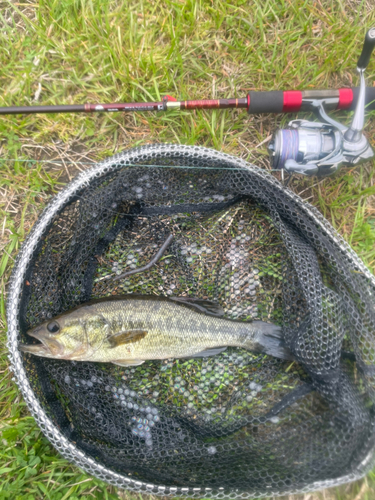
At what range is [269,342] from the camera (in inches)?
108

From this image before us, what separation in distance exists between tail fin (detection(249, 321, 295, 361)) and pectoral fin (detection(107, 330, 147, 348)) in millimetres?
867

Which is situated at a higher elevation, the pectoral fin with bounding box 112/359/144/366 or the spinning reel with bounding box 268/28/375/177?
the spinning reel with bounding box 268/28/375/177

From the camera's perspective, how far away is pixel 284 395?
271cm

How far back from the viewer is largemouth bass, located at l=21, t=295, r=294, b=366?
8.59ft

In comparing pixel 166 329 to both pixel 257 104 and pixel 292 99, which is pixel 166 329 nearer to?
pixel 257 104

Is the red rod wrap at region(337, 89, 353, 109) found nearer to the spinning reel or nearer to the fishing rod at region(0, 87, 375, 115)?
the fishing rod at region(0, 87, 375, 115)

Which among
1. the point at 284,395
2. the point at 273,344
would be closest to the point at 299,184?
the point at 273,344

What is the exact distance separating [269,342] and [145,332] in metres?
0.95

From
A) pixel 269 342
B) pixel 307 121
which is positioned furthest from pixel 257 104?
pixel 269 342

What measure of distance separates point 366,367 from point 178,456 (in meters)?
1.50

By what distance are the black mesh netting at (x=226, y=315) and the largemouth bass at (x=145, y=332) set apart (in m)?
0.18

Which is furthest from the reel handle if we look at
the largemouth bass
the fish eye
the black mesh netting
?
the fish eye

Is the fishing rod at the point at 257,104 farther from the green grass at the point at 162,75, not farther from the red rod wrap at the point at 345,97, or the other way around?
the green grass at the point at 162,75

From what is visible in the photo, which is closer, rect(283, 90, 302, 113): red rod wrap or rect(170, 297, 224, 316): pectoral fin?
rect(170, 297, 224, 316): pectoral fin
